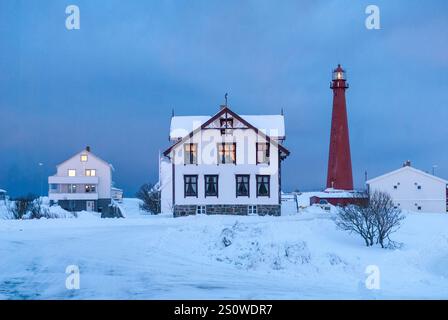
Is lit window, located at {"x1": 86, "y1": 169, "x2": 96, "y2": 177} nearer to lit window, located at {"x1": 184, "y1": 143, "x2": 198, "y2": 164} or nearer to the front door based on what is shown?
the front door

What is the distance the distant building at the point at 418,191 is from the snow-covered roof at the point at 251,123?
1632 centimetres

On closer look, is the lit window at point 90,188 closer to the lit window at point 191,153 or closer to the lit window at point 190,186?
the lit window at point 190,186

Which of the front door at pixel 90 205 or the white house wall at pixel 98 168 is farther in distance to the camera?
the white house wall at pixel 98 168

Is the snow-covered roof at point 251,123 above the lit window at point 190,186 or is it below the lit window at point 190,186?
above

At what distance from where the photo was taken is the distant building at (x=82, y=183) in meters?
66.2

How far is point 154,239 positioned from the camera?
20719 millimetres

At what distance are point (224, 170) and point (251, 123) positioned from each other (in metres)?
4.78

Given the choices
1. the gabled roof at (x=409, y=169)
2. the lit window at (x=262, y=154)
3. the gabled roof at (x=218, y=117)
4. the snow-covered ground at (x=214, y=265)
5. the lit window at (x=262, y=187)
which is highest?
the gabled roof at (x=218, y=117)

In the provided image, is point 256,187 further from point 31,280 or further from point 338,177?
point 31,280

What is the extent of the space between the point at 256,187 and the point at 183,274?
25980mm

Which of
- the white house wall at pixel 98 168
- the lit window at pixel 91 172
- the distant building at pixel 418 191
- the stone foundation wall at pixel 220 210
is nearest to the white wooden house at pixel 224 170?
the stone foundation wall at pixel 220 210

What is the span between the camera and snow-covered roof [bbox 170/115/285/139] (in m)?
40.8

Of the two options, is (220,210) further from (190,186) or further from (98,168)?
(98,168)

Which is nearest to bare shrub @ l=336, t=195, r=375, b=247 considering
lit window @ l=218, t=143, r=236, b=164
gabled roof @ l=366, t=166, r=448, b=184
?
lit window @ l=218, t=143, r=236, b=164
